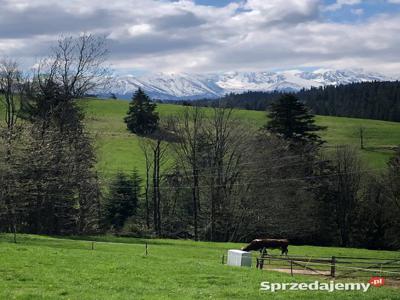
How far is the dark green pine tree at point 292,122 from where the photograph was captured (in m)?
63.7

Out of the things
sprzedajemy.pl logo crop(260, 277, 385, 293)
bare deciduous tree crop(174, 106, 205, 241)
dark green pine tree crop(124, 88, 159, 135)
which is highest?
dark green pine tree crop(124, 88, 159, 135)

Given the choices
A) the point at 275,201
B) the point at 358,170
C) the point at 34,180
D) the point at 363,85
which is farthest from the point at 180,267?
the point at 363,85

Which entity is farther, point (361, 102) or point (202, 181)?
point (361, 102)

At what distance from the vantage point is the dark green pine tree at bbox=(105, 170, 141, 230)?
220 feet

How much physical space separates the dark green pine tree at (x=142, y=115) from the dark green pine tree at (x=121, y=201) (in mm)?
22846

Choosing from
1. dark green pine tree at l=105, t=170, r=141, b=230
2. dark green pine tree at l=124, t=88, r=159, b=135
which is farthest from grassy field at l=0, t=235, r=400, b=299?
dark green pine tree at l=124, t=88, r=159, b=135

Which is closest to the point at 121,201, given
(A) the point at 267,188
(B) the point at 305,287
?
(A) the point at 267,188

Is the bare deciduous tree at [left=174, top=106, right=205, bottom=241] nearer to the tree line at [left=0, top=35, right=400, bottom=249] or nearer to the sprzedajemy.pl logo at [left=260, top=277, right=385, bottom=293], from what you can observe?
the tree line at [left=0, top=35, right=400, bottom=249]

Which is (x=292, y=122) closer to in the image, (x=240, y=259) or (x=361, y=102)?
(x=240, y=259)

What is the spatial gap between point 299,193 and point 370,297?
46.1 m

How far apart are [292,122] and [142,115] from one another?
1439 inches

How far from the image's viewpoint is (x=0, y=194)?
42.3 meters

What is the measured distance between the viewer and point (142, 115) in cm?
9350

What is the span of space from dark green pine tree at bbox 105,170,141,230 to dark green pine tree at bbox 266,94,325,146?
1930 centimetres
